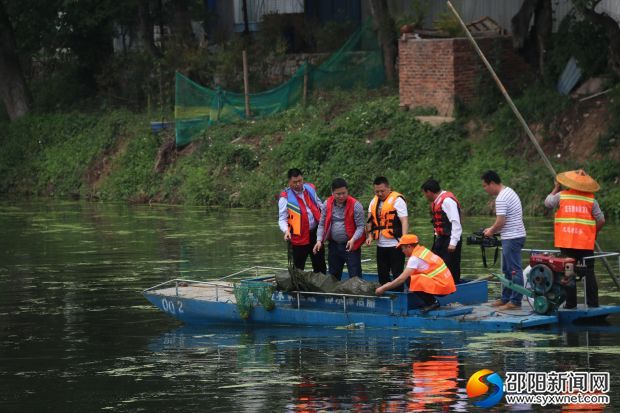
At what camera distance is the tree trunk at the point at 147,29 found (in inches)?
1729

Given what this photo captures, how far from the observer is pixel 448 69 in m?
33.4

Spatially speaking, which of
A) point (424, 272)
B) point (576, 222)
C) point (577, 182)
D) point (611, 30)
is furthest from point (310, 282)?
point (611, 30)

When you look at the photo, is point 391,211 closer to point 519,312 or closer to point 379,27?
point 519,312

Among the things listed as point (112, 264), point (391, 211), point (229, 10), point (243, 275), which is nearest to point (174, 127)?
point (229, 10)

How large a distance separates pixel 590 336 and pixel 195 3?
98.1 feet

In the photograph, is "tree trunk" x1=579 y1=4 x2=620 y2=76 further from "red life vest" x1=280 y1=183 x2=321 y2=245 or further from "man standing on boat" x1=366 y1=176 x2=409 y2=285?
"man standing on boat" x1=366 y1=176 x2=409 y2=285

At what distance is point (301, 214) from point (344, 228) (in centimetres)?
75

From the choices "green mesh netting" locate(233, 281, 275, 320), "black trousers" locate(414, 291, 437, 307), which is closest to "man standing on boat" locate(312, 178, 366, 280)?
"green mesh netting" locate(233, 281, 275, 320)

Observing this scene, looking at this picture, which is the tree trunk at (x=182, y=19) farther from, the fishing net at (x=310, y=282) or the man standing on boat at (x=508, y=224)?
the man standing on boat at (x=508, y=224)

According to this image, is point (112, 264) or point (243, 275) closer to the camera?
point (243, 275)

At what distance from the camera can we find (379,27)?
3700 cm

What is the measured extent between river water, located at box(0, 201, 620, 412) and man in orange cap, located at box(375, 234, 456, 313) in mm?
562

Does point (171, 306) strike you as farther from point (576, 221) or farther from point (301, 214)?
point (576, 221)

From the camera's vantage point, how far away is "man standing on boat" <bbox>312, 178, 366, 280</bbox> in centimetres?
1830
